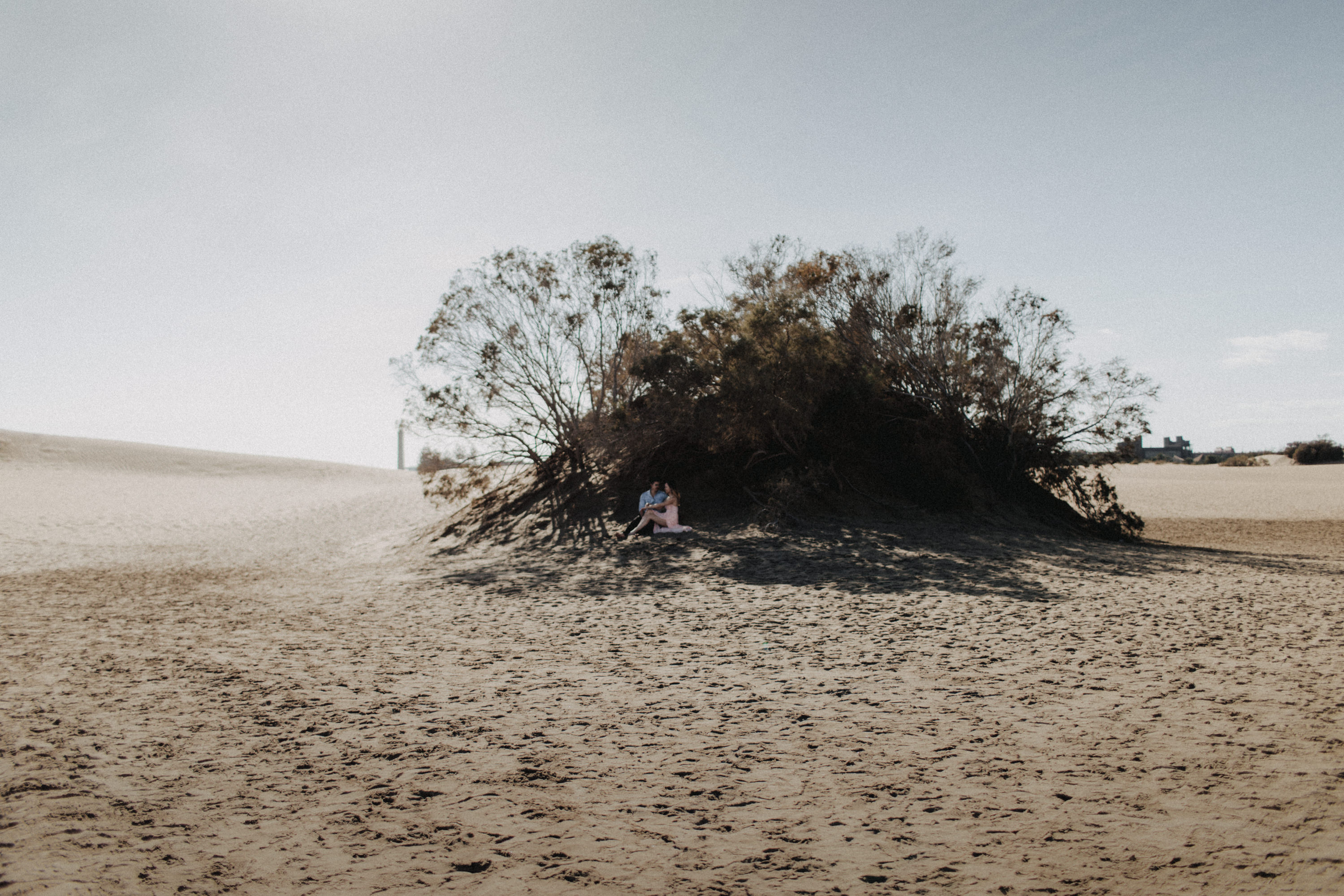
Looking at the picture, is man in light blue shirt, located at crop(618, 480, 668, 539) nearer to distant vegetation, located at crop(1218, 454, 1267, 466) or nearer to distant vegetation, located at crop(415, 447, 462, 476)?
distant vegetation, located at crop(415, 447, 462, 476)

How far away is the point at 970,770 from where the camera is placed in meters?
3.85

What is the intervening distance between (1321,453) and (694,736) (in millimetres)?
66451

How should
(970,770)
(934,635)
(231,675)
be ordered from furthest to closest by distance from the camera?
(934,635) → (231,675) → (970,770)

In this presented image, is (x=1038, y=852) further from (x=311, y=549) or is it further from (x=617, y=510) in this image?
(x=311, y=549)

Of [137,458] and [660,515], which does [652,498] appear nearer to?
[660,515]

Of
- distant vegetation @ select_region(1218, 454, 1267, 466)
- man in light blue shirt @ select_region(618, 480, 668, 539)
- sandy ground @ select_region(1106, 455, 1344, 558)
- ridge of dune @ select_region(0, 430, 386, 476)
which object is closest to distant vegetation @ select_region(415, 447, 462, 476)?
man in light blue shirt @ select_region(618, 480, 668, 539)

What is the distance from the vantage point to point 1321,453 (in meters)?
52.7

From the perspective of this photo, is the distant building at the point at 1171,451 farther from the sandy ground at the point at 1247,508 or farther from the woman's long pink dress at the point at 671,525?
the woman's long pink dress at the point at 671,525

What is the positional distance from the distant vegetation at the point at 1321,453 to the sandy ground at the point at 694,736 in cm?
5561

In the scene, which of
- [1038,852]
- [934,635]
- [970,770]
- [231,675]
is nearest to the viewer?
[1038,852]

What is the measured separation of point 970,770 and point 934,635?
130 inches

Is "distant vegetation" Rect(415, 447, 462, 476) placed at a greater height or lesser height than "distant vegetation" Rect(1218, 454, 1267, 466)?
lesser

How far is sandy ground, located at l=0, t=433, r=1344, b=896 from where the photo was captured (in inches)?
118

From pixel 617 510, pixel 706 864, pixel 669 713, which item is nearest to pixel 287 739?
pixel 669 713
